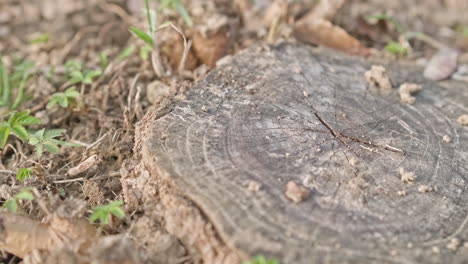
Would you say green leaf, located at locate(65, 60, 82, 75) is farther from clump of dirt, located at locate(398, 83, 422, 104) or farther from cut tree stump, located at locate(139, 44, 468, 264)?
clump of dirt, located at locate(398, 83, 422, 104)

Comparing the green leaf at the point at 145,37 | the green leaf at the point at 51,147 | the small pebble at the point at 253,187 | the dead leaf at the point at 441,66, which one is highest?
the green leaf at the point at 145,37

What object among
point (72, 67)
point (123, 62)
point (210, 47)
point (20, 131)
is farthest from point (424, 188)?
point (72, 67)

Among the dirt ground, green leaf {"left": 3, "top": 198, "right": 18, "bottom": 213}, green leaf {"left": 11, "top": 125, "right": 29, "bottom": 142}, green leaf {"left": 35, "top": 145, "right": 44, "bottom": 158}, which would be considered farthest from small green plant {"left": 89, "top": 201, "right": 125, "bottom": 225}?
green leaf {"left": 11, "top": 125, "right": 29, "bottom": 142}

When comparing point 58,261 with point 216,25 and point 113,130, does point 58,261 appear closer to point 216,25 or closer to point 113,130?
point 113,130

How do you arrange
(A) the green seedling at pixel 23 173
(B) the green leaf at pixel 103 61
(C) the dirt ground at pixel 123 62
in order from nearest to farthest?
(C) the dirt ground at pixel 123 62, (A) the green seedling at pixel 23 173, (B) the green leaf at pixel 103 61

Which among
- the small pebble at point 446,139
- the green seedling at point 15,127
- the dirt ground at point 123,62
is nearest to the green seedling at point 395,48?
the dirt ground at point 123,62

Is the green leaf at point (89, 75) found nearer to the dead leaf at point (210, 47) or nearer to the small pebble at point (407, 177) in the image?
the dead leaf at point (210, 47)

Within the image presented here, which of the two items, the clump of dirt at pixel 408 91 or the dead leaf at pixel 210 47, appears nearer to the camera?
the clump of dirt at pixel 408 91
